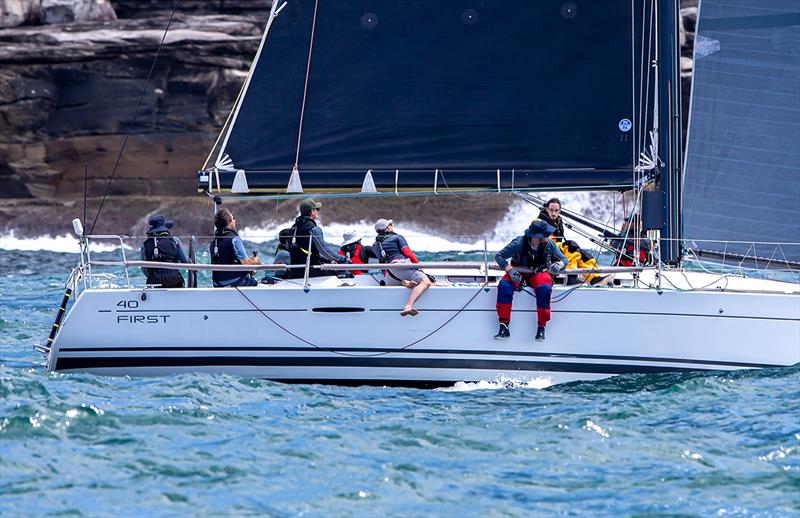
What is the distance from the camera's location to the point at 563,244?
11203mm

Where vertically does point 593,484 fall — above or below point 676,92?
below

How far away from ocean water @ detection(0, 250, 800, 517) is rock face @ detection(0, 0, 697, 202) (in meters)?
26.1

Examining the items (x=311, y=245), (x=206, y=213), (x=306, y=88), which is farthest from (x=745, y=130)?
(x=206, y=213)

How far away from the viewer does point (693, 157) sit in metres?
12.3

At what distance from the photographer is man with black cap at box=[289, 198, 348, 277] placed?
36.4 feet

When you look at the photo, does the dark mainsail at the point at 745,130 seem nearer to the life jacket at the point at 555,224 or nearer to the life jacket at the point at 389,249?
the life jacket at the point at 555,224

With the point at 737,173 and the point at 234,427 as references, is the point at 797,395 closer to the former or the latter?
the point at 737,173

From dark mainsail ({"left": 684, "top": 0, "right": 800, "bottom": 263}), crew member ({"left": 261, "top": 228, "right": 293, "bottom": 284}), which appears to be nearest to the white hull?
crew member ({"left": 261, "top": 228, "right": 293, "bottom": 284})

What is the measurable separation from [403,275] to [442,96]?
2326mm

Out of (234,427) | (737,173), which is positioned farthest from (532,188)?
(234,427)

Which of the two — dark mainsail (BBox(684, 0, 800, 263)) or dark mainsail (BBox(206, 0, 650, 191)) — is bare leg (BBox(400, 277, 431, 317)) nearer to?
dark mainsail (BBox(206, 0, 650, 191))

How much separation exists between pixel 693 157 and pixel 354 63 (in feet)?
12.5

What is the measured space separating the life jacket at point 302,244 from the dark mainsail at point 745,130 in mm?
4022

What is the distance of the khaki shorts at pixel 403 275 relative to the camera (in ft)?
34.4
